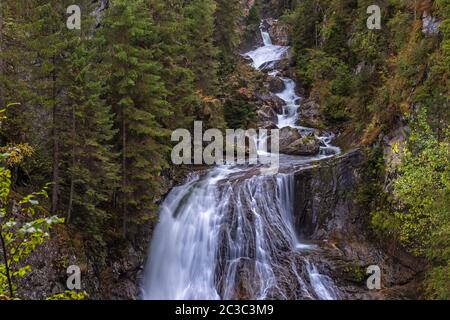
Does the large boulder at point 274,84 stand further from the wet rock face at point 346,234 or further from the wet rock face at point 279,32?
the wet rock face at point 346,234

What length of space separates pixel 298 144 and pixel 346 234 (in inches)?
299

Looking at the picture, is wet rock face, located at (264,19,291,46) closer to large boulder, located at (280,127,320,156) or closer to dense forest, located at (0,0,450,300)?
large boulder, located at (280,127,320,156)

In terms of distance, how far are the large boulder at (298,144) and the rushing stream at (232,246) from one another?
14.3 feet

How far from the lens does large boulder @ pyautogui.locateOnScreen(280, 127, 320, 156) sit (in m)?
23.7

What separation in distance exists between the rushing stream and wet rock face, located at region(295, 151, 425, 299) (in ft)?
2.09

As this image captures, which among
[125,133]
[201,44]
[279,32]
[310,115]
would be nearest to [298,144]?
[310,115]

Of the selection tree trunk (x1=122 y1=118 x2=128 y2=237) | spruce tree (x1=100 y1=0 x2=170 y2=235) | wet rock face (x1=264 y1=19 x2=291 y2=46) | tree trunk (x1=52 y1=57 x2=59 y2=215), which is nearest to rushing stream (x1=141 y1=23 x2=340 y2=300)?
tree trunk (x1=122 y1=118 x2=128 y2=237)

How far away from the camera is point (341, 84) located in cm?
2900

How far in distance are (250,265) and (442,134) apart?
8927 mm

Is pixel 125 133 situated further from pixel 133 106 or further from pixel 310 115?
pixel 310 115

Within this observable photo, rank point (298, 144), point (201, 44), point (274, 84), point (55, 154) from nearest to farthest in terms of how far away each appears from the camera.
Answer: point (55, 154) → point (298, 144) → point (201, 44) → point (274, 84)

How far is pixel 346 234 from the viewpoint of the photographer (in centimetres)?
1808
